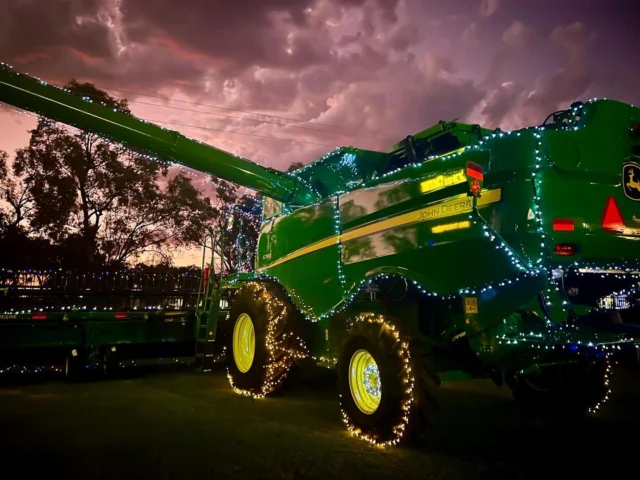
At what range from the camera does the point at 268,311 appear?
7.86 meters

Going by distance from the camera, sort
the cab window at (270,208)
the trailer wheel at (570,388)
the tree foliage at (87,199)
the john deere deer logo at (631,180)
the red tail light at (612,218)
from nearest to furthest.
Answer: the red tail light at (612,218)
the john deere deer logo at (631,180)
the trailer wheel at (570,388)
the cab window at (270,208)
the tree foliage at (87,199)

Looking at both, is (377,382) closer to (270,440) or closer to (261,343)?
(270,440)

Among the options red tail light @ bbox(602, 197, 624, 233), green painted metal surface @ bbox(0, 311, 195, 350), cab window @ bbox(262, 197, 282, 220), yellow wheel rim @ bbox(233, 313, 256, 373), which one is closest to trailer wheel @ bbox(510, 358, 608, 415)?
red tail light @ bbox(602, 197, 624, 233)

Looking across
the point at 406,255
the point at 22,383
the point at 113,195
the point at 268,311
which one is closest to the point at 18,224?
the point at 113,195

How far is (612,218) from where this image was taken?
4.83 metres

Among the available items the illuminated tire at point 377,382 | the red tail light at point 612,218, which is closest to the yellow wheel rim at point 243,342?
the illuminated tire at point 377,382

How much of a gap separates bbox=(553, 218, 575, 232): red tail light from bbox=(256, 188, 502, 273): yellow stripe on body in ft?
1.64

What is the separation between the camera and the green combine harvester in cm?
465

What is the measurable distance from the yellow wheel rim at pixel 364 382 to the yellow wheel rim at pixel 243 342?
9.16ft

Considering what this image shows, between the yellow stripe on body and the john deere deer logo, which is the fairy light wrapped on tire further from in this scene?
the john deere deer logo

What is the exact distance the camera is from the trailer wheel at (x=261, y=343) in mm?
7676

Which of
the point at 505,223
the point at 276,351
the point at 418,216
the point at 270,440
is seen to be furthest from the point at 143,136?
the point at 505,223

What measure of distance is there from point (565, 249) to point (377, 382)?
7.69 feet

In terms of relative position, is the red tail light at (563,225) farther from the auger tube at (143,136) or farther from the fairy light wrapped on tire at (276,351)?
the auger tube at (143,136)
